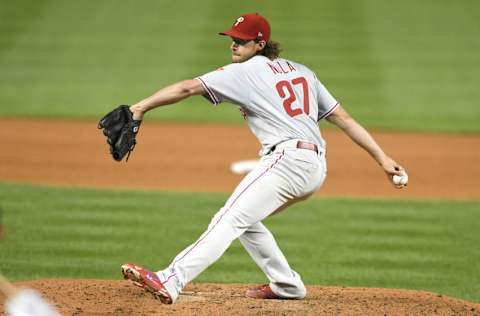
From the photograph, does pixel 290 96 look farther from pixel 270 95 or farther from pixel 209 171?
pixel 209 171

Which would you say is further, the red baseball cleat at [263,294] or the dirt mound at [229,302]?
the red baseball cleat at [263,294]

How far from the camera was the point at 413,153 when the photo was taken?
1326 centimetres

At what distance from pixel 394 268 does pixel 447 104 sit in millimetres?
8587

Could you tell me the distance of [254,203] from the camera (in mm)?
5797

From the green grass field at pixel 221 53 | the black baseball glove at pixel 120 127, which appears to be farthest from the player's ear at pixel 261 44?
the green grass field at pixel 221 53

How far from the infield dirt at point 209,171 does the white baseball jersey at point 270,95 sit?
1.21 meters

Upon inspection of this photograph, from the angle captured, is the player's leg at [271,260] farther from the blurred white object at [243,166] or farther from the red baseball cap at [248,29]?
the blurred white object at [243,166]

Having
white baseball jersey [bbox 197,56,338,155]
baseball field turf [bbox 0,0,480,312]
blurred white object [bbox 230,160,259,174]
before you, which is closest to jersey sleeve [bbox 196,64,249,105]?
white baseball jersey [bbox 197,56,338,155]

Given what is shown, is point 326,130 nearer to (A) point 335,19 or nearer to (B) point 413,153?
(B) point 413,153

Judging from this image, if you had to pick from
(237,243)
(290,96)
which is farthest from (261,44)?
(237,243)

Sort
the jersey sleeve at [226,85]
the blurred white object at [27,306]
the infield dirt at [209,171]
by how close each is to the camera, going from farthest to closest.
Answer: the infield dirt at [209,171] < the jersey sleeve at [226,85] < the blurred white object at [27,306]

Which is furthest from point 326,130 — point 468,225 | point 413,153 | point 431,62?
point 468,225

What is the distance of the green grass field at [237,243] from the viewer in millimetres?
7883

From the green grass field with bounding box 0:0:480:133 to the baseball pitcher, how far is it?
8.92 metres
